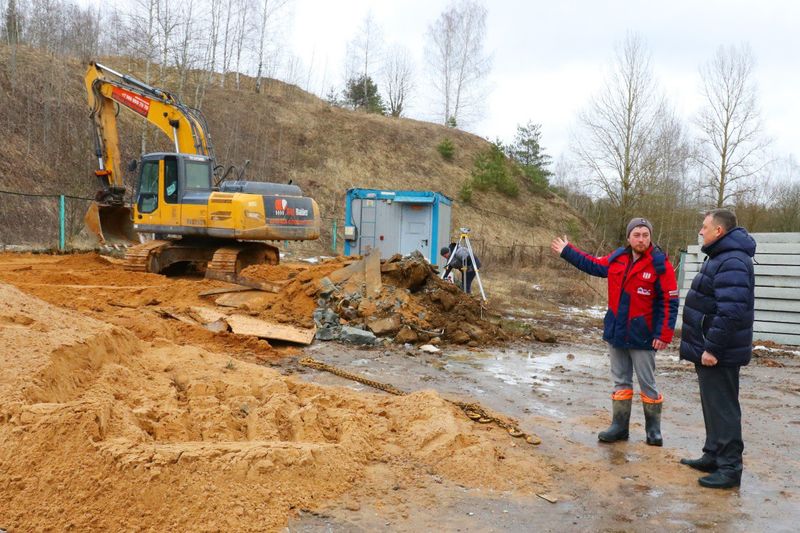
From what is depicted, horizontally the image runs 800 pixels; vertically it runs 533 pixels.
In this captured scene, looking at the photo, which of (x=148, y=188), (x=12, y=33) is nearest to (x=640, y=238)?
(x=148, y=188)

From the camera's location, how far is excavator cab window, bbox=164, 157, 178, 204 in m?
14.1

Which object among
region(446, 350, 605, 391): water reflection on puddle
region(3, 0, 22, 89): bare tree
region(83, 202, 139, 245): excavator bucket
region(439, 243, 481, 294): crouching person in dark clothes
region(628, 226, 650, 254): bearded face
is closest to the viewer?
region(628, 226, 650, 254): bearded face

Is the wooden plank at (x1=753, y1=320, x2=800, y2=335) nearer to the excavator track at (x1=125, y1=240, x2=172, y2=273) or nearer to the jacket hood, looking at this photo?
the jacket hood

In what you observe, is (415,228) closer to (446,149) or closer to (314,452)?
(314,452)

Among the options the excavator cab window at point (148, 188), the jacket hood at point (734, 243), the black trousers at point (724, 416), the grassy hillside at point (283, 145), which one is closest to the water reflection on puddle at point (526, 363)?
the black trousers at point (724, 416)

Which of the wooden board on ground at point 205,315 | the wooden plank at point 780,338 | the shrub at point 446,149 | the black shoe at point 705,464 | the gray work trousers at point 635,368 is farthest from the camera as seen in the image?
the shrub at point 446,149

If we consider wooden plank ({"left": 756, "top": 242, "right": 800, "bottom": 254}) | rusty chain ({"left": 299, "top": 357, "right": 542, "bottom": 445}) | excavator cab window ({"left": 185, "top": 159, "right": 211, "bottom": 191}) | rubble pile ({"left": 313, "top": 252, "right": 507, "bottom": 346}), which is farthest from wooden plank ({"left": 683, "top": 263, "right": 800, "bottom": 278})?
excavator cab window ({"left": 185, "top": 159, "right": 211, "bottom": 191})

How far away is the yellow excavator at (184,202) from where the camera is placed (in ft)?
45.1

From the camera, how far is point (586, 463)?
4.99 metres

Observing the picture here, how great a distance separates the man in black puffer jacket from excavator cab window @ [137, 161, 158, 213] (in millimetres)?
12185

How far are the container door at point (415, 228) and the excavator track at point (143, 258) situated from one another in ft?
24.3

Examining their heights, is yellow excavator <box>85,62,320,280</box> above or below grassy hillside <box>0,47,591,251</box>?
below

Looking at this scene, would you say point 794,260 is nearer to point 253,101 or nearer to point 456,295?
point 456,295

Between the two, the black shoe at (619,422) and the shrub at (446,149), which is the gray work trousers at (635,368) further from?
the shrub at (446,149)
